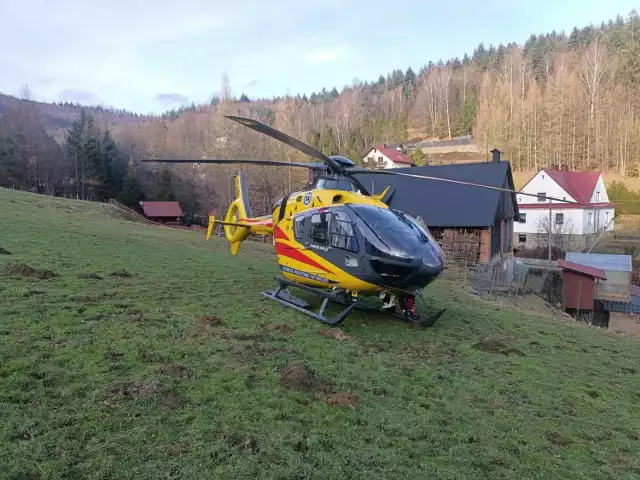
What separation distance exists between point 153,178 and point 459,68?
103794 millimetres

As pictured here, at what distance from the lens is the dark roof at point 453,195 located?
28953 mm

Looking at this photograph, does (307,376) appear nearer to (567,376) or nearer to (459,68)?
(567,376)

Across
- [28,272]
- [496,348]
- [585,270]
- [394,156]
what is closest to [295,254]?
[496,348]

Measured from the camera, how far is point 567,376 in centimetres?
826

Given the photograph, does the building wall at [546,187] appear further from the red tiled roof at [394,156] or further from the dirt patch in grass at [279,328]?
the dirt patch in grass at [279,328]

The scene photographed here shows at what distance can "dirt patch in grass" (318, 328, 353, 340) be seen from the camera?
351 inches

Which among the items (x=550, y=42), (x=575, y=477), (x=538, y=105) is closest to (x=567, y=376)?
(x=575, y=477)

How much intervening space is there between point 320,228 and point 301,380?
4394 mm

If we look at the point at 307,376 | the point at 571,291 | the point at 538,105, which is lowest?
the point at 571,291

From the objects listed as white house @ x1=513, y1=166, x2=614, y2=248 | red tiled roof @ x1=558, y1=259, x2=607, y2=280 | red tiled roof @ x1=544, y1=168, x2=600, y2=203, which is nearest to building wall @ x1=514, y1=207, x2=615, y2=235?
white house @ x1=513, y1=166, x2=614, y2=248

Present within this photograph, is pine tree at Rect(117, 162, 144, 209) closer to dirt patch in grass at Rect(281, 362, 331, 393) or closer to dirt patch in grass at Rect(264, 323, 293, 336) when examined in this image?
dirt patch in grass at Rect(264, 323, 293, 336)

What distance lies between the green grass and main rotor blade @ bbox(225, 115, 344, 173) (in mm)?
3507

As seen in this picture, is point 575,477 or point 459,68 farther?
point 459,68

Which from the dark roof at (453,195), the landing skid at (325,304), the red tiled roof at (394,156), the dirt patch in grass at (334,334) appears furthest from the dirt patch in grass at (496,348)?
the red tiled roof at (394,156)
